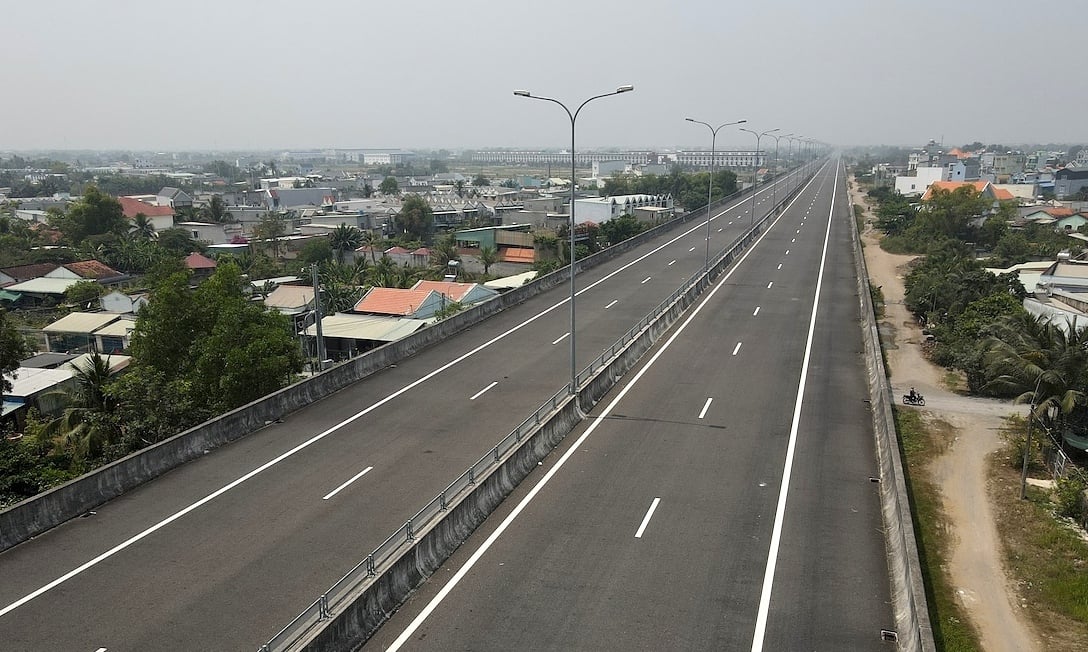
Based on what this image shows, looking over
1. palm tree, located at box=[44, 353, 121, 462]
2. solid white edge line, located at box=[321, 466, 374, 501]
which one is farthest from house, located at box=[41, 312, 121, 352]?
solid white edge line, located at box=[321, 466, 374, 501]

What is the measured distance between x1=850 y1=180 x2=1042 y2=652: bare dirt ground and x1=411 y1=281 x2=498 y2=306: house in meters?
23.1

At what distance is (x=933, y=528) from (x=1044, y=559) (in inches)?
95.4

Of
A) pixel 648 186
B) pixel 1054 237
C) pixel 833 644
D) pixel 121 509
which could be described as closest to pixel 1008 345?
pixel 833 644

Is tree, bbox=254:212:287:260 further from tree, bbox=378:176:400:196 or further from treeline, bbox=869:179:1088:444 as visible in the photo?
tree, bbox=378:176:400:196

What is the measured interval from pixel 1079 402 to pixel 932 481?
540 centimetres

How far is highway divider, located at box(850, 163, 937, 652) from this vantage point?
1192 cm

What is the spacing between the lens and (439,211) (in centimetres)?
11275

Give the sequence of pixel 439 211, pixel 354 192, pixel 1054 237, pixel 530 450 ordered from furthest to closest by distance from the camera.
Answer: pixel 354 192, pixel 439 211, pixel 1054 237, pixel 530 450

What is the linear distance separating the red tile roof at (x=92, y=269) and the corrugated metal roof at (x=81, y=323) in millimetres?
20896

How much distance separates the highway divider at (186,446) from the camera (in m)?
15.2

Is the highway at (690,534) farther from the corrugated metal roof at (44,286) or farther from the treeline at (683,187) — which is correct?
the treeline at (683,187)

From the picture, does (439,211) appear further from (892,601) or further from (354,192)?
(892,601)

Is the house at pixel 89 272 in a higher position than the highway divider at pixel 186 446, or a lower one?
lower

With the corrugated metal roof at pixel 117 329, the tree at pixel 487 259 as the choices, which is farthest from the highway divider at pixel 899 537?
the tree at pixel 487 259
